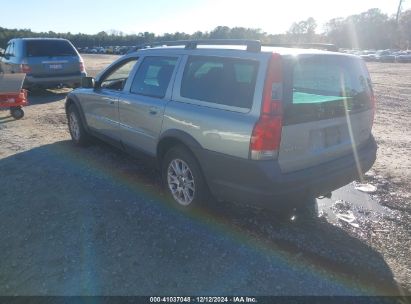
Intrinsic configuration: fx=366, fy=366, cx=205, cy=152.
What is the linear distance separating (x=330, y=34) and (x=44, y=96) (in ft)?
255

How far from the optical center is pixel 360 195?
464cm

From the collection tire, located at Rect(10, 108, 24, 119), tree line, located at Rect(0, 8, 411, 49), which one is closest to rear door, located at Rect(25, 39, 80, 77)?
tire, located at Rect(10, 108, 24, 119)

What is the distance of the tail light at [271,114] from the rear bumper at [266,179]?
0.18 m

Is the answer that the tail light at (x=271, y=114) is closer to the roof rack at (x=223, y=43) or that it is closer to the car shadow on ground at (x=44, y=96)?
the roof rack at (x=223, y=43)

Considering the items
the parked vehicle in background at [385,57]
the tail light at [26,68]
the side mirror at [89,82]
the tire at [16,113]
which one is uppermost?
the side mirror at [89,82]

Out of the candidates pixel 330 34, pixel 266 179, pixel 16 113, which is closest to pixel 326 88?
pixel 266 179

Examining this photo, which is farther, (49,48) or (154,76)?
(49,48)

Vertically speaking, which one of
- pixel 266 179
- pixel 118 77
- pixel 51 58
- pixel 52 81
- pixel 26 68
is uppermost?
pixel 118 77

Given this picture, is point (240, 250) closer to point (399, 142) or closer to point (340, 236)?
point (340, 236)

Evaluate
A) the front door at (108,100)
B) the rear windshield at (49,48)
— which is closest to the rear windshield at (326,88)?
the front door at (108,100)

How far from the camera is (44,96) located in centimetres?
1233

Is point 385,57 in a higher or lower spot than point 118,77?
lower

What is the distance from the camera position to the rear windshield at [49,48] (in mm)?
11617

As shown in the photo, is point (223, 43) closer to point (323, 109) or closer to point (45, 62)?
point (323, 109)
